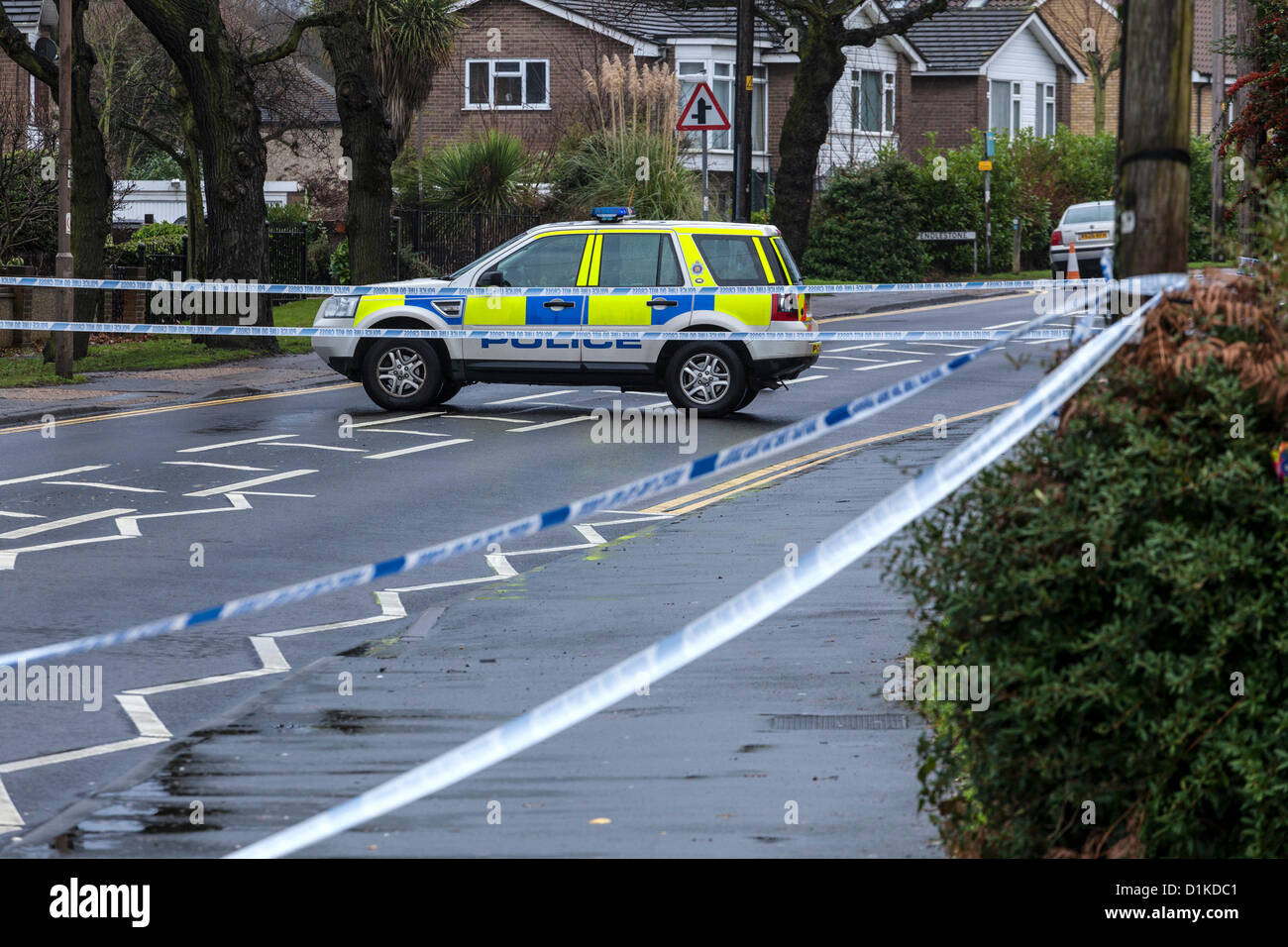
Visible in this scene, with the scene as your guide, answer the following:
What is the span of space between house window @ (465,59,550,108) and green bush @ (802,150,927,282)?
11776mm

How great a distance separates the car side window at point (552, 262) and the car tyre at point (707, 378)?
131 centimetres

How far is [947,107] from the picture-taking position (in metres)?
55.6

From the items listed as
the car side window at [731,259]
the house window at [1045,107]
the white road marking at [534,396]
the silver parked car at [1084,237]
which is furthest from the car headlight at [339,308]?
the house window at [1045,107]

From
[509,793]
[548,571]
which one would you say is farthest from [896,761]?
[548,571]

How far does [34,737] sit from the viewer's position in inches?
271

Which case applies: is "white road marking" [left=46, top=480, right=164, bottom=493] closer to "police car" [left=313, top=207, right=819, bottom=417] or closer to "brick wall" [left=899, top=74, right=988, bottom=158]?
"police car" [left=313, top=207, right=819, bottom=417]

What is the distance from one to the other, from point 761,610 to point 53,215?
2376 cm

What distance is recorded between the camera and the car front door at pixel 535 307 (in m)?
16.7

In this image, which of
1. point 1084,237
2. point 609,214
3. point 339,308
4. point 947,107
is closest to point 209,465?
point 339,308

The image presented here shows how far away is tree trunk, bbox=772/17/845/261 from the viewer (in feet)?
105

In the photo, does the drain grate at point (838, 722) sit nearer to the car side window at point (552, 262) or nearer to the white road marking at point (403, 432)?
the white road marking at point (403, 432)

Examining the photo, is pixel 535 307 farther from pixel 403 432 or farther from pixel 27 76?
pixel 27 76

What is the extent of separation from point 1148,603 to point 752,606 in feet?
3.46

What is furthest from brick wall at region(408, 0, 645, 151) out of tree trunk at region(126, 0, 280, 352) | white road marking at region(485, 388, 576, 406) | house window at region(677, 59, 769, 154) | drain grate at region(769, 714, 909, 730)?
drain grate at region(769, 714, 909, 730)
